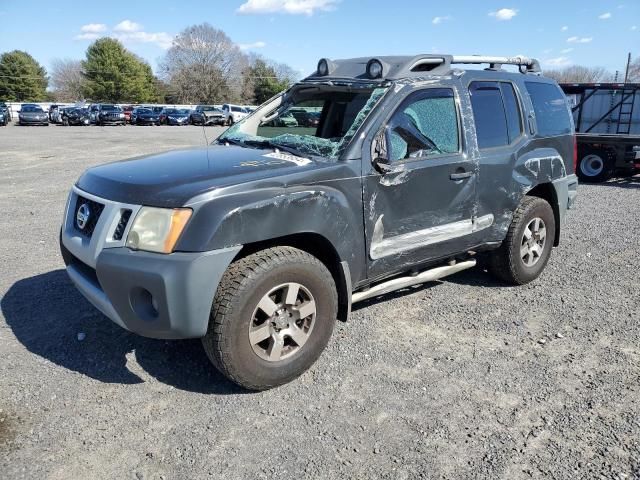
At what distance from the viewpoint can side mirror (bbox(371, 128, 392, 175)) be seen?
351 centimetres

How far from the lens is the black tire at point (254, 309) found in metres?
2.92

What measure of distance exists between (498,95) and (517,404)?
2.70m

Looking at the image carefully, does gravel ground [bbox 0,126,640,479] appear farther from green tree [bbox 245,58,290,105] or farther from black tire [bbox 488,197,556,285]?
green tree [bbox 245,58,290,105]

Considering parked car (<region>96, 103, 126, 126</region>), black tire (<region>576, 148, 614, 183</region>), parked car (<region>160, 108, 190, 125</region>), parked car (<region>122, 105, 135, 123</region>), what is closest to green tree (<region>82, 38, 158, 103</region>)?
parked car (<region>122, 105, 135, 123</region>)

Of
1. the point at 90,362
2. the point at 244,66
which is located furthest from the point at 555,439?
the point at 244,66

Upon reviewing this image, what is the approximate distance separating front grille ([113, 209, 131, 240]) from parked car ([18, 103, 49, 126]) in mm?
41040

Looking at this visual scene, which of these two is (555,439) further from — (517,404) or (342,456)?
(342,456)

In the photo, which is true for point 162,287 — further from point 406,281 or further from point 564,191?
point 564,191

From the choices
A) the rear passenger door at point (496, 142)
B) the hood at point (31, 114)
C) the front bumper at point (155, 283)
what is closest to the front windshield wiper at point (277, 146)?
the front bumper at point (155, 283)

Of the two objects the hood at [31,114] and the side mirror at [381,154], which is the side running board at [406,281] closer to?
the side mirror at [381,154]

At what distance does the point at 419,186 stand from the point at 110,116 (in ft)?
131

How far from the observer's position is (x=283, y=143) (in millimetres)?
3908

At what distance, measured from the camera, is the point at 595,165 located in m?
Result: 12.3

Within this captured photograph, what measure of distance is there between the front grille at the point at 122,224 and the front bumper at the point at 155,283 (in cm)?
3
